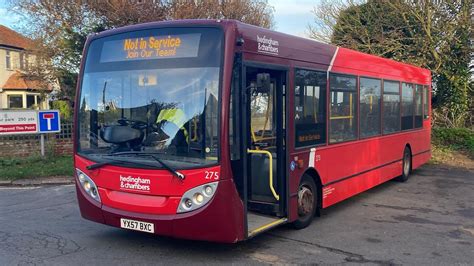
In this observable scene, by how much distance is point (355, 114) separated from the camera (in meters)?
8.22

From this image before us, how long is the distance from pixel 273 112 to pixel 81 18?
746 inches

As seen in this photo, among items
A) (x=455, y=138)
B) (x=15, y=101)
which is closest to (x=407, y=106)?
(x=455, y=138)

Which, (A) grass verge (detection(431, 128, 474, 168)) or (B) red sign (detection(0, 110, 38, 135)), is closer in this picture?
(B) red sign (detection(0, 110, 38, 135))

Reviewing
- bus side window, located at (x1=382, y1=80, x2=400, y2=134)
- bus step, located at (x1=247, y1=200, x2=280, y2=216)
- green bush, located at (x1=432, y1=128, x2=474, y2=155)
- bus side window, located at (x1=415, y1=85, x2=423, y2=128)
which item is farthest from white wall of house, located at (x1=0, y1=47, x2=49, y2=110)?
bus step, located at (x1=247, y1=200, x2=280, y2=216)

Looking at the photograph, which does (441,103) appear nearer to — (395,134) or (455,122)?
(455,122)

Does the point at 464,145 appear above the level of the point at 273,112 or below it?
below

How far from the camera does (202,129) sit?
5.05m

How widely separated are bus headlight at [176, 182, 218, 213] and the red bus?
0.01 meters

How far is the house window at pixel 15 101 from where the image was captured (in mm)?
36875

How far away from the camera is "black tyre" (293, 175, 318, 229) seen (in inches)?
260

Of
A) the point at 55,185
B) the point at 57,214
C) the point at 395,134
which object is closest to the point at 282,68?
the point at 57,214

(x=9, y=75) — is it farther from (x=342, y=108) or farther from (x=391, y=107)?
(x=342, y=108)

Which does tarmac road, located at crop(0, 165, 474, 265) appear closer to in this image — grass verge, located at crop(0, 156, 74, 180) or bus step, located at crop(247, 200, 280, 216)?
bus step, located at crop(247, 200, 280, 216)

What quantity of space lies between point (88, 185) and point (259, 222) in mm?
2171
